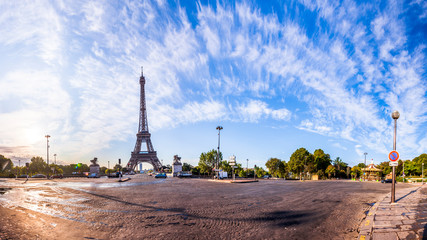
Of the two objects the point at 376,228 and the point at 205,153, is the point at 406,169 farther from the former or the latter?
the point at 376,228

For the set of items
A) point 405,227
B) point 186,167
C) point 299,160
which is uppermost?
point 405,227

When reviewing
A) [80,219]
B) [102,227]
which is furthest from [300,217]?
[80,219]

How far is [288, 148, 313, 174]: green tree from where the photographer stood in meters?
78.9

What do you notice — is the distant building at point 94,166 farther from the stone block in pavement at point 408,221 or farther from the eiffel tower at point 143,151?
the stone block in pavement at point 408,221

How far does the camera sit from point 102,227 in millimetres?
A: 6969

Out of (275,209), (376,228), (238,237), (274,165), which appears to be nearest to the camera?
(238,237)

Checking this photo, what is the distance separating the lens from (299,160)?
260 feet

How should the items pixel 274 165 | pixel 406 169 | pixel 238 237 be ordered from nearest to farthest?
pixel 238 237 < pixel 406 169 < pixel 274 165

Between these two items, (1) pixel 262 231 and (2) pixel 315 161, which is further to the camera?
(2) pixel 315 161

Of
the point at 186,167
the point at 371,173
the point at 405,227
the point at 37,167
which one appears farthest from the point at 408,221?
the point at 186,167

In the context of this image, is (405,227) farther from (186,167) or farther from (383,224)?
A: (186,167)

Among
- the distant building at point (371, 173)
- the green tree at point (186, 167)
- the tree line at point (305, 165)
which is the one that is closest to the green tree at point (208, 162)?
the tree line at point (305, 165)

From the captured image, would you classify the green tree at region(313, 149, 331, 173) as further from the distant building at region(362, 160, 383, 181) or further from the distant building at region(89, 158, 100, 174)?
the distant building at region(89, 158, 100, 174)

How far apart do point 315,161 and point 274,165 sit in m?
20.5
